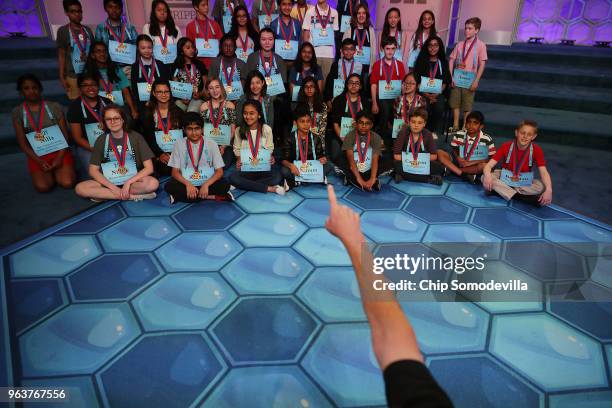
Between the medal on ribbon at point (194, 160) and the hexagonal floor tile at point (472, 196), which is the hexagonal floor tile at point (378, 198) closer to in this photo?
the hexagonal floor tile at point (472, 196)

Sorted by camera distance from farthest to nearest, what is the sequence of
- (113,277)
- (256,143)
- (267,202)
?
(256,143) → (267,202) → (113,277)

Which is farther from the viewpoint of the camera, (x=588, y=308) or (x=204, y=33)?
(x=204, y=33)

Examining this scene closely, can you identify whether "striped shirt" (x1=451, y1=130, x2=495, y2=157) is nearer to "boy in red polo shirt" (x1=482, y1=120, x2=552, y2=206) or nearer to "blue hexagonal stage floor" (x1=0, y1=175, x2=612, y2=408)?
"boy in red polo shirt" (x1=482, y1=120, x2=552, y2=206)

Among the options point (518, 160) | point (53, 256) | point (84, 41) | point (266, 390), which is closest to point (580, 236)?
point (518, 160)

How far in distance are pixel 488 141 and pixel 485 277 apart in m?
1.89

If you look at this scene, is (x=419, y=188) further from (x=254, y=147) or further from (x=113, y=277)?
(x=113, y=277)

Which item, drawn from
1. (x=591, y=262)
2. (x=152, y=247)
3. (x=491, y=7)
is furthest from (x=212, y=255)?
(x=491, y=7)

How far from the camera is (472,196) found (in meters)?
3.79

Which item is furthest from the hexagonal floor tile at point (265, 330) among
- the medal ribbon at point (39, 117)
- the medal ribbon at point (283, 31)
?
the medal ribbon at point (283, 31)

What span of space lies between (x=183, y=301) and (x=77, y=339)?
1.96 feet

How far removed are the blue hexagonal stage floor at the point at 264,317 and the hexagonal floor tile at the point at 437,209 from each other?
27mm

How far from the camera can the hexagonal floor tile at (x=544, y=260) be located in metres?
2.66

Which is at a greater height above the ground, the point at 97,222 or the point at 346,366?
the point at 97,222

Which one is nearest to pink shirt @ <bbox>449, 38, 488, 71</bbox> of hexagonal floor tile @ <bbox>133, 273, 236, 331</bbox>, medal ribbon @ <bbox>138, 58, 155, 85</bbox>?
medal ribbon @ <bbox>138, 58, 155, 85</bbox>
